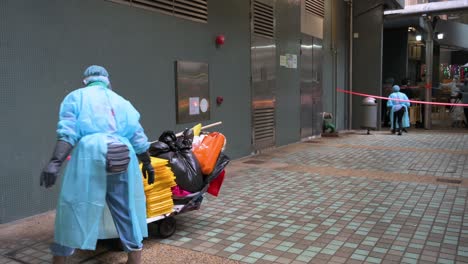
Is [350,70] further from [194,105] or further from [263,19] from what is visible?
[194,105]

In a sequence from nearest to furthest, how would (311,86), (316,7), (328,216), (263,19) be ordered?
(328,216) → (263,19) → (311,86) → (316,7)

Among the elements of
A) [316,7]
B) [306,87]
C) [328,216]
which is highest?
[316,7]

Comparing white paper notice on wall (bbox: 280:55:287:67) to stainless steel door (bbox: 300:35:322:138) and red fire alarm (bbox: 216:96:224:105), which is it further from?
red fire alarm (bbox: 216:96:224:105)

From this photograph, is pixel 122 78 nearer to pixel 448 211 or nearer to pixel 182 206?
pixel 182 206

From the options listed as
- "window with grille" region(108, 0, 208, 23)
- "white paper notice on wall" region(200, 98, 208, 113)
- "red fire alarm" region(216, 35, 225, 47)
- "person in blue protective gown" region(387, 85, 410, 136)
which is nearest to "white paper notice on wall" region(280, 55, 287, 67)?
"red fire alarm" region(216, 35, 225, 47)

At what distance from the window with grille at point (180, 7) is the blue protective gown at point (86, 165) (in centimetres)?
287

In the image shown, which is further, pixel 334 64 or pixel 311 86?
pixel 334 64

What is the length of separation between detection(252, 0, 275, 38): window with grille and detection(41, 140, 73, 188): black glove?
653cm

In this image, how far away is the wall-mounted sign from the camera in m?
6.83

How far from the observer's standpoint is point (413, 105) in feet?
53.8

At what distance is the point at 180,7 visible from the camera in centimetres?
678

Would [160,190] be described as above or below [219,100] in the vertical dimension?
below

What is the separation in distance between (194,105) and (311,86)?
5.63 meters

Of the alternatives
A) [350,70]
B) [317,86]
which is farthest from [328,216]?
[350,70]
